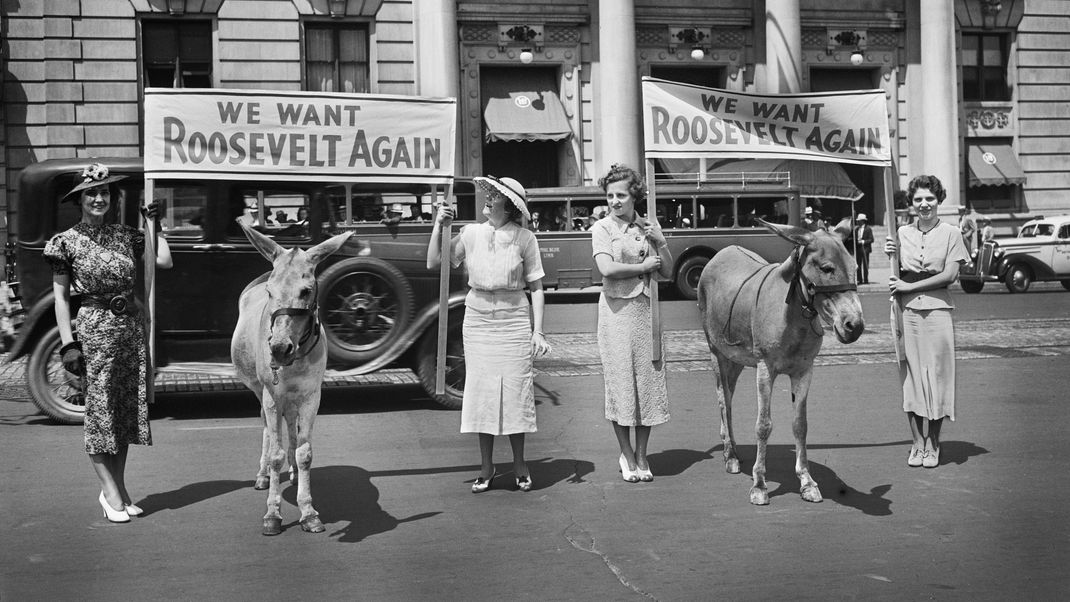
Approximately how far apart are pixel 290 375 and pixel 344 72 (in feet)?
90.8

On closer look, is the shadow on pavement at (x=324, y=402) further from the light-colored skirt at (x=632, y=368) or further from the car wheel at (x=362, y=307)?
the light-colored skirt at (x=632, y=368)

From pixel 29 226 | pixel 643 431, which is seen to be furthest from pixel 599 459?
pixel 29 226

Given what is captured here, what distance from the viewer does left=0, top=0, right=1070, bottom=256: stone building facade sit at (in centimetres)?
3038

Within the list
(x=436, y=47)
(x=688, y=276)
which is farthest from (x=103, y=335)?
(x=436, y=47)

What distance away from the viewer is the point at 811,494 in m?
7.27

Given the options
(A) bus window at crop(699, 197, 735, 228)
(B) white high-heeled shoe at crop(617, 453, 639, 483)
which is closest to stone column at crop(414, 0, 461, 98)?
(A) bus window at crop(699, 197, 735, 228)

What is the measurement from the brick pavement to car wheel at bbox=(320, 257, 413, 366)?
30 cm

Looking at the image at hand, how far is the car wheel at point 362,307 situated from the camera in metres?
11.0

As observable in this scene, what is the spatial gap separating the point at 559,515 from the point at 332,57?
91.9 feet

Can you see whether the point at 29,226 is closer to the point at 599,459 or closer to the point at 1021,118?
the point at 599,459

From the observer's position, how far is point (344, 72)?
109 feet

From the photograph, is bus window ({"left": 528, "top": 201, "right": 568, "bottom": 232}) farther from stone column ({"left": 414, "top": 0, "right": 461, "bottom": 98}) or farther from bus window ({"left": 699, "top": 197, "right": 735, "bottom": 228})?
stone column ({"left": 414, "top": 0, "right": 461, "bottom": 98})

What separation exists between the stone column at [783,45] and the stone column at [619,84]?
4338 mm

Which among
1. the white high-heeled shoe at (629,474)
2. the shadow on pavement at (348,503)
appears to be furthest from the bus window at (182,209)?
the white high-heeled shoe at (629,474)
